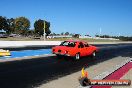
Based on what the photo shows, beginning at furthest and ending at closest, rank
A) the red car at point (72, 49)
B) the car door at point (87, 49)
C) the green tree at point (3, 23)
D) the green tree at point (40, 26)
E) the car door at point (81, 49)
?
the green tree at point (40, 26) → the green tree at point (3, 23) → the car door at point (87, 49) → the car door at point (81, 49) → the red car at point (72, 49)

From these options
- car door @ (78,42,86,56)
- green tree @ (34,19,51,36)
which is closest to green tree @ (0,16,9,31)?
green tree @ (34,19,51,36)

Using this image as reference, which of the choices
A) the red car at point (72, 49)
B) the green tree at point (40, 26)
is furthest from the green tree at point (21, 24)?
the red car at point (72, 49)

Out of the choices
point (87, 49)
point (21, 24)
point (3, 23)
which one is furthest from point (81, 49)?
point (21, 24)

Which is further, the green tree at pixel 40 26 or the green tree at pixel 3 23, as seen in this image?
the green tree at pixel 40 26

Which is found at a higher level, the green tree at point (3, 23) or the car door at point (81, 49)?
the green tree at point (3, 23)

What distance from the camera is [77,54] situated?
63.5 feet

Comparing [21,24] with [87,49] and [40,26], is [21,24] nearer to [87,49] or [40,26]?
[40,26]

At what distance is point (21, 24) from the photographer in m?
143

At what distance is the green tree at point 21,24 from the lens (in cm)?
14262

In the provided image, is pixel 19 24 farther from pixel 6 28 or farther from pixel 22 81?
pixel 22 81

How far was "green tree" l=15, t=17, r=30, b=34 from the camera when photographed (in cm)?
14262

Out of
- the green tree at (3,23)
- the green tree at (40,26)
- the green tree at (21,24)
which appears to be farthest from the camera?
the green tree at (21,24)

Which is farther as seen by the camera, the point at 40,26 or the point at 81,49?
the point at 40,26

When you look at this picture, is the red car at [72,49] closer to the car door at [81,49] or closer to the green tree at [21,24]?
the car door at [81,49]
